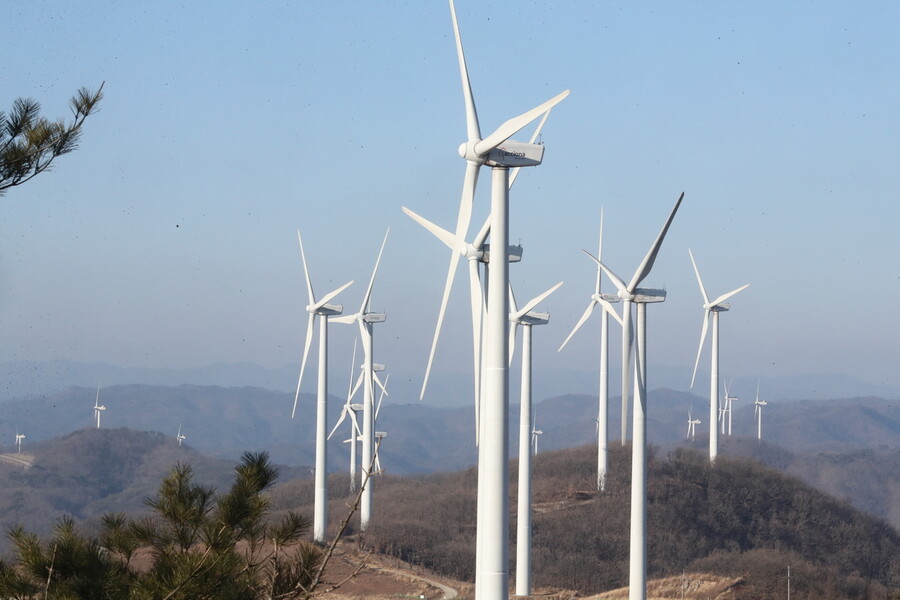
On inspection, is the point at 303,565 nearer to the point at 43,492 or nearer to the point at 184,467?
the point at 184,467

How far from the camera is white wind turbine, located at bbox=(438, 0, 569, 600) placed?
26.2 meters

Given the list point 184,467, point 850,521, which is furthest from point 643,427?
point 850,521

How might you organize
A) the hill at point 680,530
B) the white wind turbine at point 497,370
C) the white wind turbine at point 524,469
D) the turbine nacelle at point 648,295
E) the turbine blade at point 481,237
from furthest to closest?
the hill at point 680,530
the white wind turbine at point 524,469
the turbine nacelle at point 648,295
the turbine blade at point 481,237
the white wind turbine at point 497,370

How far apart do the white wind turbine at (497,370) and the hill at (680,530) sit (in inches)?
1465

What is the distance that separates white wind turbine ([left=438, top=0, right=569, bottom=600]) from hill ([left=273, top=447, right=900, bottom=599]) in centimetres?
3720

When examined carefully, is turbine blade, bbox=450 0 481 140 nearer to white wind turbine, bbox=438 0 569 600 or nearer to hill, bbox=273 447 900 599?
white wind turbine, bbox=438 0 569 600

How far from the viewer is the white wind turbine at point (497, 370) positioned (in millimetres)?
26172

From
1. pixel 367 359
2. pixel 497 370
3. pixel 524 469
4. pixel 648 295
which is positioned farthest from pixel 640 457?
pixel 367 359

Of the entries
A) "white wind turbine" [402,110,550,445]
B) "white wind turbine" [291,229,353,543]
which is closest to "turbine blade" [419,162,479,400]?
"white wind turbine" [402,110,550,445]

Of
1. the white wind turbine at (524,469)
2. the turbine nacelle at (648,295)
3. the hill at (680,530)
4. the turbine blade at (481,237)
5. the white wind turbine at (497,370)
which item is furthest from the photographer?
the hill at (680,530)

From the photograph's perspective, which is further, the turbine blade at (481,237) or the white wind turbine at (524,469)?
the white wind turbine at (524,469)

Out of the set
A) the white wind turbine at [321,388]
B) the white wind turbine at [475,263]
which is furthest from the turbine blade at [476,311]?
the white wind turbine at [321,388]

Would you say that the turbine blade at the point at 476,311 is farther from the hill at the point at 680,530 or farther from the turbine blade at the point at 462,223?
the hill at the point at 680,530

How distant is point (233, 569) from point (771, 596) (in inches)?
1923
